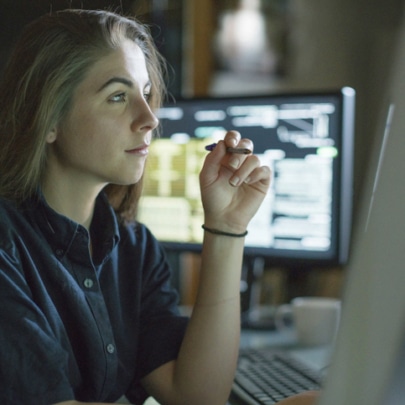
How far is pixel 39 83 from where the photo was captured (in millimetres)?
883

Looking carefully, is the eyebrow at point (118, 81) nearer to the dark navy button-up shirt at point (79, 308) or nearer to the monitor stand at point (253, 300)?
the dark navy button-up shirt at point (79, 308)

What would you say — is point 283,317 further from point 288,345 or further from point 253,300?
point 288,345

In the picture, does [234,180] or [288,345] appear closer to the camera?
[234,180]

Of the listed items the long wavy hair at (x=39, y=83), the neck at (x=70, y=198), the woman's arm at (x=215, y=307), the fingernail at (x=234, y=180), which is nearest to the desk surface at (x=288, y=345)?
the woman's arm at (x=215, y=307)

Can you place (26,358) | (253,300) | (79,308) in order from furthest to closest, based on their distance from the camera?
(253,300) → (79,308) → (26,358)

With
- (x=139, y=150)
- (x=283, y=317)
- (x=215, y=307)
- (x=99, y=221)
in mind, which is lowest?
(x=283, y=317)

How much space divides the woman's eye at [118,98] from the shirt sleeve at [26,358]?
0.29 meters

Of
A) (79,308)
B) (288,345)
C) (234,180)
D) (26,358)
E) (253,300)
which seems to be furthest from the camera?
(253,300)

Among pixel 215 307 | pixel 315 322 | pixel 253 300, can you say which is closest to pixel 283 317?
pixel 253 300

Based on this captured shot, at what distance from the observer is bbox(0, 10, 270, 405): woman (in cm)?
88

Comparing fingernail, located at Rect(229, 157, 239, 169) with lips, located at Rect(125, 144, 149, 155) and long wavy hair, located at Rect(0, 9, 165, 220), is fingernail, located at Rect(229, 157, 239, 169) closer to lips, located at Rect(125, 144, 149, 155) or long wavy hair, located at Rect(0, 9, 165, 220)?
lips, located at Rect(125, 144, 149, 155)

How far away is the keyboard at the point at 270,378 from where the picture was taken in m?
0.98

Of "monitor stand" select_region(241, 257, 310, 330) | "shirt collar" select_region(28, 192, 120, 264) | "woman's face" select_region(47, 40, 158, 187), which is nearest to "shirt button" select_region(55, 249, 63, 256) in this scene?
"shirt collar" select_region(28, 192, 120, 264)

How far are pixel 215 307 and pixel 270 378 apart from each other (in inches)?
7.0
